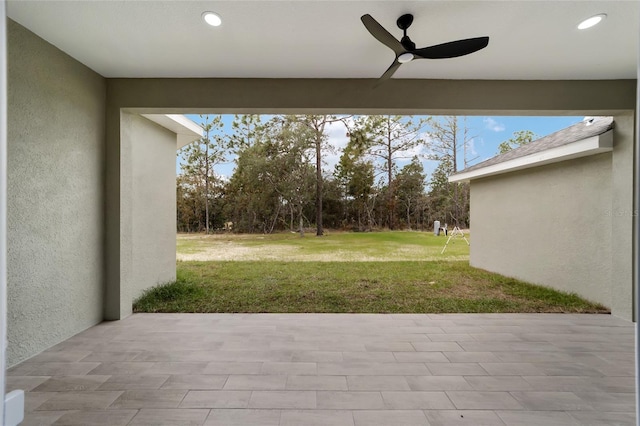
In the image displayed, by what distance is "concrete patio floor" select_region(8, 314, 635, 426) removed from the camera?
1.87 metres

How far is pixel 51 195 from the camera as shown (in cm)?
275

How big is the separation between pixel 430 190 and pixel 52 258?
8.11 metres

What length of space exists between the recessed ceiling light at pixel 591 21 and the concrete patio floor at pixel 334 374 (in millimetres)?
2578

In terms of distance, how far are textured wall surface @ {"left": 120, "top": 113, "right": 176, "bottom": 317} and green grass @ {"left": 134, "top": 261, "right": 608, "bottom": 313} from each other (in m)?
0.29

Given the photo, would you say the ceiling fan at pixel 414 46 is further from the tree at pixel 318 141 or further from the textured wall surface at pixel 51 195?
the tree at pixel 318 141

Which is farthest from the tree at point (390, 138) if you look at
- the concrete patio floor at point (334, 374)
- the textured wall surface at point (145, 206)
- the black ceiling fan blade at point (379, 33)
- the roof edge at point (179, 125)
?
the black ceiling fan blade at point (379, 33)

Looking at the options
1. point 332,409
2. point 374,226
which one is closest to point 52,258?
point 332,409

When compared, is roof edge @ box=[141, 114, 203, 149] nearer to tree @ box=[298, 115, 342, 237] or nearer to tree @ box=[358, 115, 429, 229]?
tree @ box=[298, 115, 342, 237]

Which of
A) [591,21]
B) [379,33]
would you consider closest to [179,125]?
[379,33]

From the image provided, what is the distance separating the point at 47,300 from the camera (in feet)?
8.93

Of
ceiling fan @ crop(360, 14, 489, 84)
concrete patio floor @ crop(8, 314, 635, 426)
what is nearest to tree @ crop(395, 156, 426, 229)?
concrete patio floor @ crop(8, 314, 635, 426)

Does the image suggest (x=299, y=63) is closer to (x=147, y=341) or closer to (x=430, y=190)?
(x=147, y=341)

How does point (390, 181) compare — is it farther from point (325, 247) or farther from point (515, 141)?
point (515, 141)

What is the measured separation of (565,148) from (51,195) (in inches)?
234
